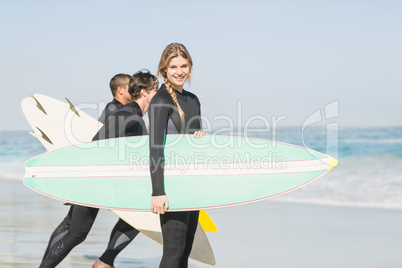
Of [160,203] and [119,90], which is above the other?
[119,90]

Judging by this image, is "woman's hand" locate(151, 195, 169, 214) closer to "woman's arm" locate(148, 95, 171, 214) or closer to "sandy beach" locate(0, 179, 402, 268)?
"woman's arm" locate(148, 95, 171, 214)

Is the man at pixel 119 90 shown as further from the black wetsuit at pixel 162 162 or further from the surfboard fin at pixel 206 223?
the black wetsuit at pixel 162 162

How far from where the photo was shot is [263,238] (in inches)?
202

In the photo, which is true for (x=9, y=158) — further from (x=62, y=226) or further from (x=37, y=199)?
(x=62, y=226)

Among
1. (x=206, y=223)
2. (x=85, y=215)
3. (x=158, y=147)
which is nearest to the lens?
(x=158, y=147)

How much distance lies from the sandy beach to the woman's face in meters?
1.94

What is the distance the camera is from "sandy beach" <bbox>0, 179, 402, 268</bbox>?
431 cm

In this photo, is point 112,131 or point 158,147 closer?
point 158,147

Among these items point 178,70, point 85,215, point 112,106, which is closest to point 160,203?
point 178,70

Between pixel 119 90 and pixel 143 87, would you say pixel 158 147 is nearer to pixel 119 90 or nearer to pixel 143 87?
pixel 143 87

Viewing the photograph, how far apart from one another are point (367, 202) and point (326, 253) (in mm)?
3843

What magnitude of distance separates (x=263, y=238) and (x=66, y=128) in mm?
2064

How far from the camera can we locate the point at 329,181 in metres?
10.5

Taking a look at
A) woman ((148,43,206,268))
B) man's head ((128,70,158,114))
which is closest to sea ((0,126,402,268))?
man's head ((128,70,158,114))
